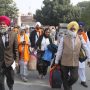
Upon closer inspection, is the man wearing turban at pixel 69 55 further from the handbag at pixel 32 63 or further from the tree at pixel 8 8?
the tree at pixel 8 8

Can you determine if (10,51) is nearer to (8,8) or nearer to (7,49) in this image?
(7,49)

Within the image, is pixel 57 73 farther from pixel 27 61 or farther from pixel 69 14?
pixel 69 14

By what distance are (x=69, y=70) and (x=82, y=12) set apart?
69.2m

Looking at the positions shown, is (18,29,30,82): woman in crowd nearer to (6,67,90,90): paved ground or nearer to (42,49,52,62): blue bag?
(6,67,90,90): paved ground

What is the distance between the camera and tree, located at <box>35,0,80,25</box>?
225 feet

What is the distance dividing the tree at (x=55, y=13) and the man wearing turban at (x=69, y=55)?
5975cm

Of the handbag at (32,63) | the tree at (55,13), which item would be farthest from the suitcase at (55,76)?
the tree at (55,13)

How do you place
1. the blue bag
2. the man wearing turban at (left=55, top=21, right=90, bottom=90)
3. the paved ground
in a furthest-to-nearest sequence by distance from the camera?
1. the blue bag
2. the paved ground
3. the man wearing turban at (left=55, top=21, right=90, bottom=90)

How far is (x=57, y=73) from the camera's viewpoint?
971 centimetres

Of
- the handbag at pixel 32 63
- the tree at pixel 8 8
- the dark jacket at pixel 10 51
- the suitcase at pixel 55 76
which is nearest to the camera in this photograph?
the dark jacket at pixel 10 51

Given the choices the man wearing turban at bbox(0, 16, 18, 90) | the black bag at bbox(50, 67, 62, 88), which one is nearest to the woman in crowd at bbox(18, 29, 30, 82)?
the black bag at bbox(50, 67, 62, 88)

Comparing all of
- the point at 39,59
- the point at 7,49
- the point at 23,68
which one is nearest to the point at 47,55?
the point at 39,59

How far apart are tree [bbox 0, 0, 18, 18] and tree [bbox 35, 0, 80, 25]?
3037 centimetres

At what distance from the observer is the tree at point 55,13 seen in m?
68.7
